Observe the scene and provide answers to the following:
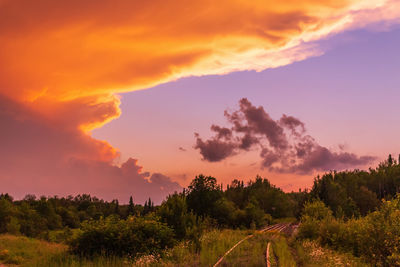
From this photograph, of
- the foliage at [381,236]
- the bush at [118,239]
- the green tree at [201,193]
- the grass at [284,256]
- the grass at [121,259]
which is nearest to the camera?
the grass at [121,259]

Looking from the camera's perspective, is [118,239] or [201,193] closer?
[118,239]

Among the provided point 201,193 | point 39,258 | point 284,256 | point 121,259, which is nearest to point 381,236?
point 284,256

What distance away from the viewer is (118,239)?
16062 mm

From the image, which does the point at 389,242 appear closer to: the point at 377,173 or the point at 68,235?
the point at 68,235

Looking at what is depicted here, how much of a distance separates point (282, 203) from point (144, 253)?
361 ft

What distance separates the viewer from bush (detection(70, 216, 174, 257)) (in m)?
16.0

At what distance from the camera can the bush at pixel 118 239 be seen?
16016mm

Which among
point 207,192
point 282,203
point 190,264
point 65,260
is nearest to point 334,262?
point 190,264

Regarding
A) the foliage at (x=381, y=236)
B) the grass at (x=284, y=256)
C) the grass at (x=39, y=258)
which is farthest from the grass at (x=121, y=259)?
the foliage at (x=381, y=236)

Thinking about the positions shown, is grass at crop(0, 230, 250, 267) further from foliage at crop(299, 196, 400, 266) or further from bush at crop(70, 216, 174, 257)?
foliage at crop(299, 196, 400, 266)

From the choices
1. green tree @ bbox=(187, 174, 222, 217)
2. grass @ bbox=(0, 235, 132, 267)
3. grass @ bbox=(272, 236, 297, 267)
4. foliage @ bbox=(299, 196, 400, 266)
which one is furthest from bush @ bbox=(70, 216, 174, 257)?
green tree @ bbox=(187, 174, 222, 217)

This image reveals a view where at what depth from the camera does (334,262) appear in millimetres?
16766

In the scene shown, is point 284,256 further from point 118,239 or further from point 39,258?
point 39,258

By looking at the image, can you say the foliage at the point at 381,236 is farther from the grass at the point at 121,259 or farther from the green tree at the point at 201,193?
the green tree at the point at 201,193
